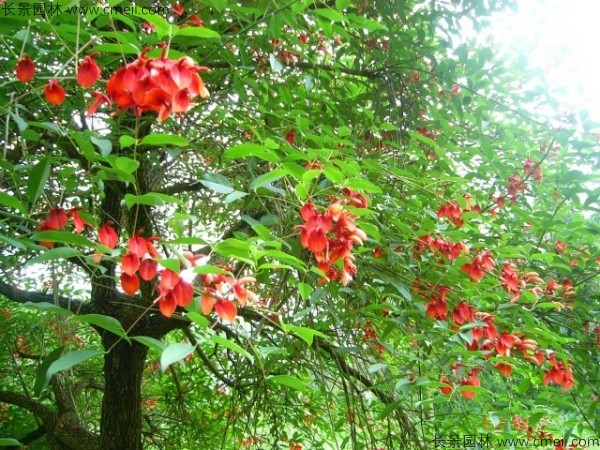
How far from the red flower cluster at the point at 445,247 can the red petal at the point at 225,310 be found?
2.99 feet

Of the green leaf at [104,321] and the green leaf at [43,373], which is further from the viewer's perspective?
the green leaf at [43,373]

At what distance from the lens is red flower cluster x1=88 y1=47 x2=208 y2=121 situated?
76cm

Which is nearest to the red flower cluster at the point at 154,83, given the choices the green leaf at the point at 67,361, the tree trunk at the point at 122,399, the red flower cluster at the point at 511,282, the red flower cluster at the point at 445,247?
the green leaf at the point at 67,361

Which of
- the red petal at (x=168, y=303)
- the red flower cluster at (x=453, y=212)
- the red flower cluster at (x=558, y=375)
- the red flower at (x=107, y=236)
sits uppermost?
the red flower cluster at (x=453, y=212)

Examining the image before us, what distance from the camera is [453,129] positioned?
2.13m

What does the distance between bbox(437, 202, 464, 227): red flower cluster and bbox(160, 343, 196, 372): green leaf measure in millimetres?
1205

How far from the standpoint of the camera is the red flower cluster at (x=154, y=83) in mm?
755

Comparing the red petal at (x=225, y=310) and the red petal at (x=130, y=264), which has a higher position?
the red petal at (x=130, y=264)

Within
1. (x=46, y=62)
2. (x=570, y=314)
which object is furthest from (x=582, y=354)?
(x=46, y=62)

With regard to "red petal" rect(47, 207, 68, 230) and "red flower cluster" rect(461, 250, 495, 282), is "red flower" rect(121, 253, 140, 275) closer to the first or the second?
"red petal" rect(47, 207, 68, 230)

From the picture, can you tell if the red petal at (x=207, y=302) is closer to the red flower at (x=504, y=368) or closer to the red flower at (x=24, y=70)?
the red flower at (x=24, y=70)

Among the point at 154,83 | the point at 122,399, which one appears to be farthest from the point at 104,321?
the point at 122,399

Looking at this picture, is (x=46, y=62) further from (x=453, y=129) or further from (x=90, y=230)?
(x=453, y=129)

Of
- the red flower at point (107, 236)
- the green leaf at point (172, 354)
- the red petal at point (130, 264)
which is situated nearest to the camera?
the green leaf at point (172, 354)
